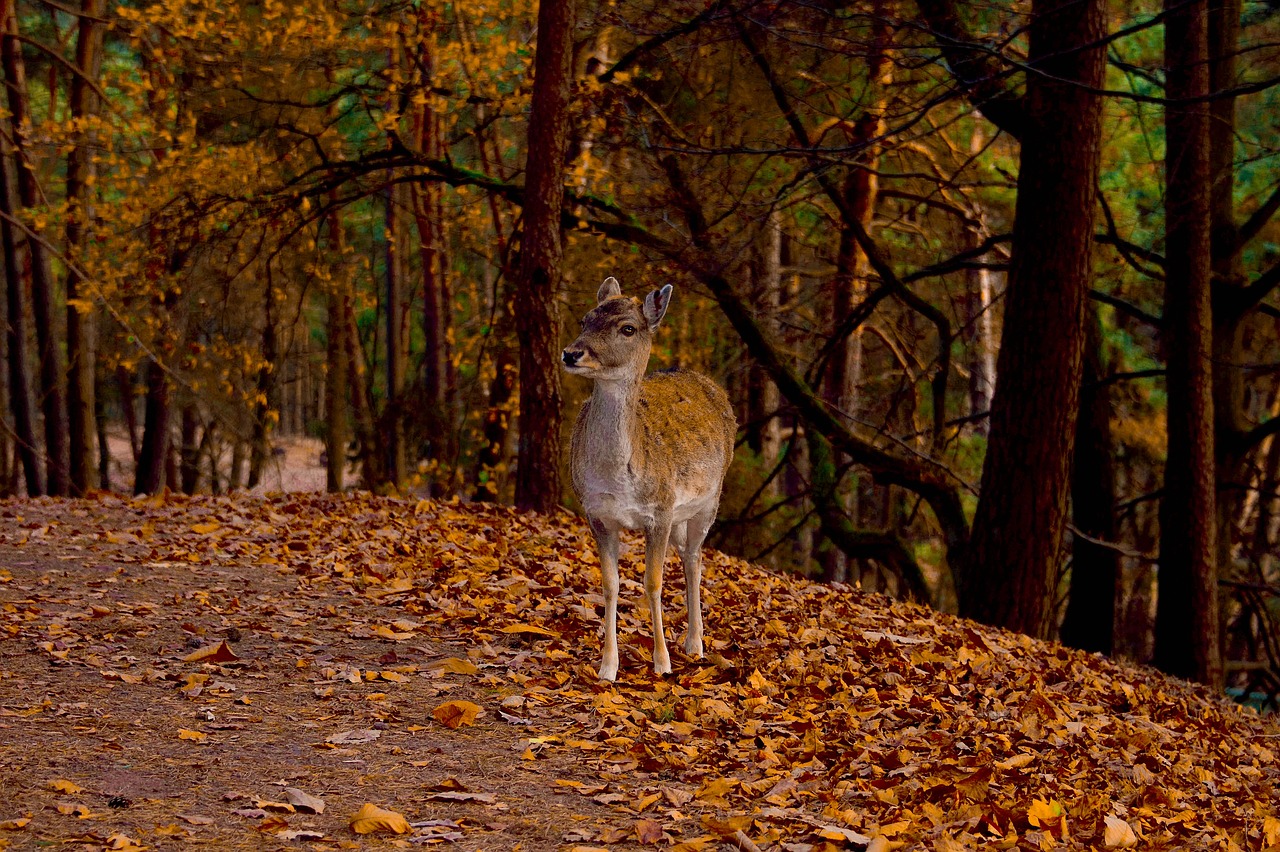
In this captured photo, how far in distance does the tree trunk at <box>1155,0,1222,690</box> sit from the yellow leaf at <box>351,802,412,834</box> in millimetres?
10864

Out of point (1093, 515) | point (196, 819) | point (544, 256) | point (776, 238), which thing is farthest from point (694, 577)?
point (776, 238)

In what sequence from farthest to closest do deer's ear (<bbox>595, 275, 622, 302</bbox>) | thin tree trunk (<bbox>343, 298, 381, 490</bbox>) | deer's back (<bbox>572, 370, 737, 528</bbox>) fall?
thin tree trunk (<bbox>343, 298, 381, 490</bbox>), deer's ear (<bbox>595, 275, 622, 302</bbox>), deer's back (<bbox>572, 370, 737, 528</bbox>)

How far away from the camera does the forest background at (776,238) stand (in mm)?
12156

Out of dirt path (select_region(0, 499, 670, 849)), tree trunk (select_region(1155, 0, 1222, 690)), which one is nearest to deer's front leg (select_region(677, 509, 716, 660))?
dirt path (select_region(0, 499, 670, 849))

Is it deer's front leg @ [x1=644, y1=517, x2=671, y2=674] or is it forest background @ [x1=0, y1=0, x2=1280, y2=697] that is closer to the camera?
deer's front leg @ [x1=644, y1=517, x2=671, y2=674]

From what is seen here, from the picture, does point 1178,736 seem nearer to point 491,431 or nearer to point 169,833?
point 169,833

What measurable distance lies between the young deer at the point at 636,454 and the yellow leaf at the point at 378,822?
7.72 ft

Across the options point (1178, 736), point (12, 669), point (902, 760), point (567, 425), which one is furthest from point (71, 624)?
point (567, 425)

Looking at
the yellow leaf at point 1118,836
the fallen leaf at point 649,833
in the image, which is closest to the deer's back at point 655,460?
the fallen leaf at point 649,833

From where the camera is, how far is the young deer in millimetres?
6953

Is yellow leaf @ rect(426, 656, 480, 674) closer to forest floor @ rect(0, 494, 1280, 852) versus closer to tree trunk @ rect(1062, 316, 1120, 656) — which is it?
forest floor @ rect(0, 494, 1280, 852)

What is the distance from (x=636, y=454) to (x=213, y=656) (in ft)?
9.42

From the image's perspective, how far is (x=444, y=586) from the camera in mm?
9625

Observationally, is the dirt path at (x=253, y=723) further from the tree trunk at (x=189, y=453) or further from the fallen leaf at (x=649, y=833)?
the tree trunk at (x=189, y=453)
